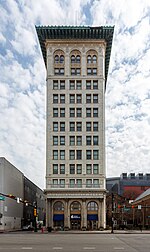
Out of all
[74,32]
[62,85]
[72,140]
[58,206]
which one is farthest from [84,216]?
[74,32]

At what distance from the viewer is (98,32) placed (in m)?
103

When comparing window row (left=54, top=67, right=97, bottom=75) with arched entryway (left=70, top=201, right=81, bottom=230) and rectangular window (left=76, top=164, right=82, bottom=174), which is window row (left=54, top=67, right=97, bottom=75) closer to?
rectangular window (left=76, top=164, right=82, bottom=174)

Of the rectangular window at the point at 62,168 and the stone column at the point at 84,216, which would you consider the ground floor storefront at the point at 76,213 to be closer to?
the stone column at the point at 84,216

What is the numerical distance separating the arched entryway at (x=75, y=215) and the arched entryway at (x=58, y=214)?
2.21 meters

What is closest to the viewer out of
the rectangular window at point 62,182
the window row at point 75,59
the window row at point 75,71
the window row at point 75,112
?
the rectangular window at point 62,182

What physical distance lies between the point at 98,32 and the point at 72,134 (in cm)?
2671

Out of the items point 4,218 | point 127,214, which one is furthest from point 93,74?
point 127,214

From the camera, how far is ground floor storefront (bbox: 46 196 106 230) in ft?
313

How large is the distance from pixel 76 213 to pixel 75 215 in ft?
1.69

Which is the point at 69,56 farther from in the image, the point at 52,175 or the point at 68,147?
the point at 52,175

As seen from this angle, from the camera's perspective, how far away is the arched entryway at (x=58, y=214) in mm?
95688

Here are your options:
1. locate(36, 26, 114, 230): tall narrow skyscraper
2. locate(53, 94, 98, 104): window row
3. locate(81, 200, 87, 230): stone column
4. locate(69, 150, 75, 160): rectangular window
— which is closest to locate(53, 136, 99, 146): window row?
locate(36, 26, 114, 230): tall narrow skyscraper

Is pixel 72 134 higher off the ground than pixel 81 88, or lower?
lower

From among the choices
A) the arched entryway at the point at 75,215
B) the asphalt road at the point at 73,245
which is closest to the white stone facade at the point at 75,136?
the arched entryway at the point at 75,215
